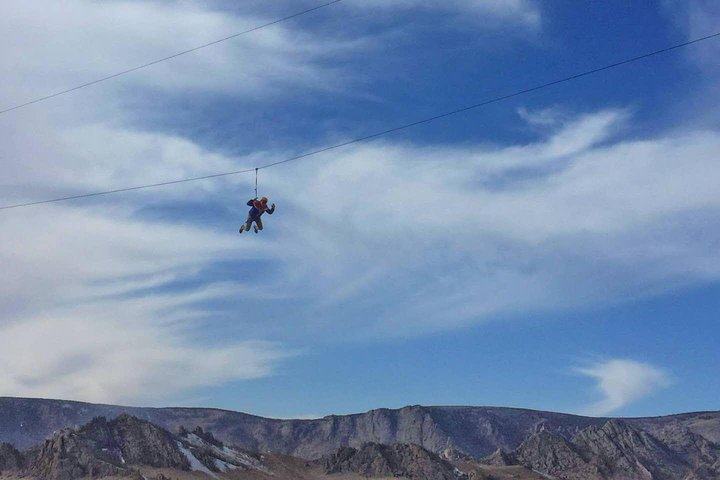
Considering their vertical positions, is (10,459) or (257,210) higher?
(10,459)

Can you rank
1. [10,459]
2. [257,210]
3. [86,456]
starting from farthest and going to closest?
1. [10,459]
2. [86,456]
3. [257,210]

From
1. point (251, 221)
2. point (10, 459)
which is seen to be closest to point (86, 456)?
point (10, 459)

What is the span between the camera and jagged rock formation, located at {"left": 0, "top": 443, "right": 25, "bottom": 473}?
187125 mm

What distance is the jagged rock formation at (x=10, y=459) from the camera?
18712 cm

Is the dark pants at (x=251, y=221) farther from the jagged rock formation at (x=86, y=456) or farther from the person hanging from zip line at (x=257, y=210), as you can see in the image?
the jagged rock formation at (x=86, y=456)

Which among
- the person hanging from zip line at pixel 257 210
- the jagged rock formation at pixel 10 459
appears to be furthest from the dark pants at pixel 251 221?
the jagged rock formation at pixel 10 459

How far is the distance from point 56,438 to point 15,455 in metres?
11.6

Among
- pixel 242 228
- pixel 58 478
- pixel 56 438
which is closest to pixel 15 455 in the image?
pixel 56 438

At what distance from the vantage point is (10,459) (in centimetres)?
18975

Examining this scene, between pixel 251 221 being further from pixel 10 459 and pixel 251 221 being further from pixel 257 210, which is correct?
pixel 10 459

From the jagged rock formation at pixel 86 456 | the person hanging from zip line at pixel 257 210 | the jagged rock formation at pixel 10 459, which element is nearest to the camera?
the person hanging from zip line at pixel 257 210

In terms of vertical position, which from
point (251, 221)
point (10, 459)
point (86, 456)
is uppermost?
point (10, 459)

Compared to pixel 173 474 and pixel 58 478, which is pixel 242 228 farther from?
pixel 173 474

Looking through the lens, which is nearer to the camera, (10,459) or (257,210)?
(257,210)
